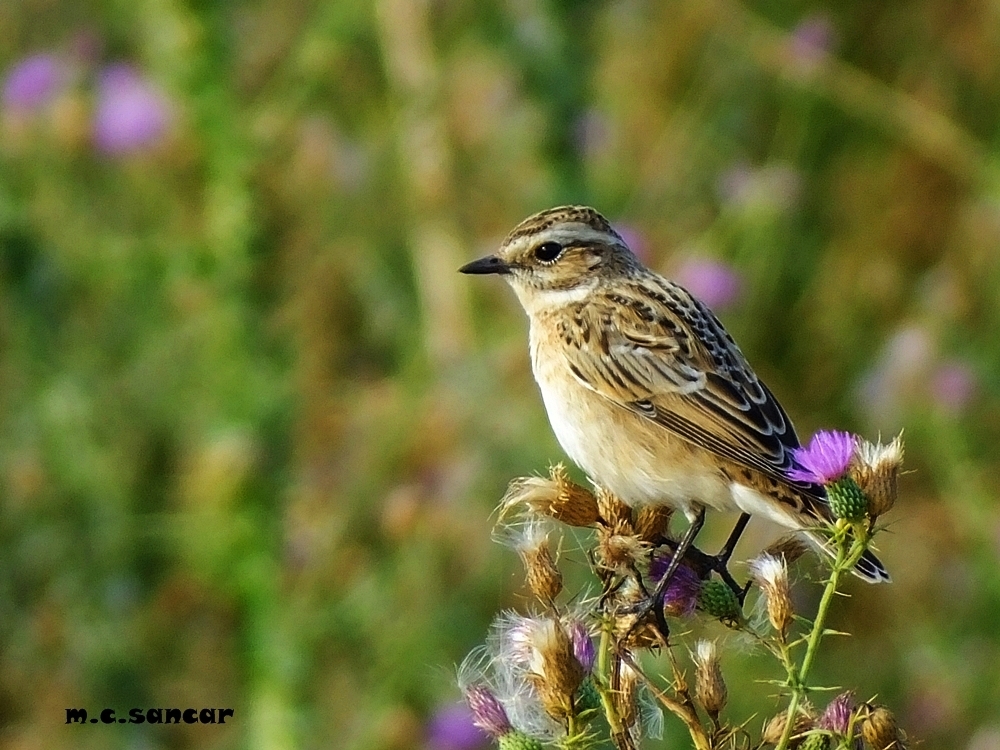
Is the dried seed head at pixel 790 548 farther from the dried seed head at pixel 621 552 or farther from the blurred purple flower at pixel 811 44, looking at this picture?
the blurred purple flower at pixel 811 44

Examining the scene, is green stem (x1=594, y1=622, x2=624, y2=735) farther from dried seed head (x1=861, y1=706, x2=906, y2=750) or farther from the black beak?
the black beak

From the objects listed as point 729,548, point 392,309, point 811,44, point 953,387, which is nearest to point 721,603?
point 729,548

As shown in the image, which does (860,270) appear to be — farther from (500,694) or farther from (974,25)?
(500,694)

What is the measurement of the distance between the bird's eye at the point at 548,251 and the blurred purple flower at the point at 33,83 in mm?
3285

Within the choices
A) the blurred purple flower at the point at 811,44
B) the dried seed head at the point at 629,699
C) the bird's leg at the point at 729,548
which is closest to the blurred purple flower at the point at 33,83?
the blurred purple flower at the point at 811,44

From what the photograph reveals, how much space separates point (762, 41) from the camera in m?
9.40

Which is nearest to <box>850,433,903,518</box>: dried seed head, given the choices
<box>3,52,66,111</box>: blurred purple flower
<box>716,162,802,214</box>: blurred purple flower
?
<box>716,162,802,214</box>: blurred purple flower

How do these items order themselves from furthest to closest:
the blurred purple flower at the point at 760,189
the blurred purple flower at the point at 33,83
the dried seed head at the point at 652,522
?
the blurred purple flower at the point at 760,189 → the blurred purple flower at the point at 33,83 → the dried seed head at the point at 652,522

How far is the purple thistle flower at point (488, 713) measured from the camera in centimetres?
353

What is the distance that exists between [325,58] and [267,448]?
179 centimetres

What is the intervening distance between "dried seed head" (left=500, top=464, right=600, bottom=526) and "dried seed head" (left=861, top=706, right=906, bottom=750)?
3.31 feet

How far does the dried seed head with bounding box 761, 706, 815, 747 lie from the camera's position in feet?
10.8

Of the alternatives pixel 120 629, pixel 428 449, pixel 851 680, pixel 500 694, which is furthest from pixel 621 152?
pixel 500 694

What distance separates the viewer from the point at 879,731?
3.21 m
